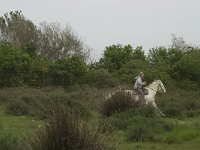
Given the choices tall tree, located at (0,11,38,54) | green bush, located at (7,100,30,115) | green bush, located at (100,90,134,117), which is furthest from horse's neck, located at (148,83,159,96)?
tall tree, located at (0,11,38,54)

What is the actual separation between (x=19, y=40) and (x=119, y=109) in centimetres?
4410

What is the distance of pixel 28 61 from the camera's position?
43.9m

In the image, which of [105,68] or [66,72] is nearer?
[66,72]

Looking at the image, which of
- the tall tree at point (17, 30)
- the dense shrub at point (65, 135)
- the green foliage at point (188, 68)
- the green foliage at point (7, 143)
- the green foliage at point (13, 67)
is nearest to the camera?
the dense shrub at point (65, 135)

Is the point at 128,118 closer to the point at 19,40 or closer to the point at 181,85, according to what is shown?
the point at 181,85

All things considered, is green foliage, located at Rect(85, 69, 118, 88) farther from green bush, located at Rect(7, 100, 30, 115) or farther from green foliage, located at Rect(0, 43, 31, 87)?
green bush, located at Rect(7, 100, 30, 115)

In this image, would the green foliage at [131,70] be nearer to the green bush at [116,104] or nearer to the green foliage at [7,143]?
the green bush at [116,104]

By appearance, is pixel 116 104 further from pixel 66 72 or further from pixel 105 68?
pixel 105 68

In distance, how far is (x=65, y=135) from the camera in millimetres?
9312

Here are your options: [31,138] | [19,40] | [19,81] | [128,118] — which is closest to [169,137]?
[128,118]

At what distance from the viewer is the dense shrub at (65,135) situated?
9.29m

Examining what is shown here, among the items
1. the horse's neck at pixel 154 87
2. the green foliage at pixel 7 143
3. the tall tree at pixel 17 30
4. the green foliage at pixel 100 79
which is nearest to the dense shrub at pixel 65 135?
the green foliage at pixel 7 143

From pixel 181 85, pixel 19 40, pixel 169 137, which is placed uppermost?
pixel 19 40

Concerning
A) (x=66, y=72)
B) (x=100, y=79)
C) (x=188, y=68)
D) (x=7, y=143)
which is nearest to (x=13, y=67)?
(x=66, y=72)
